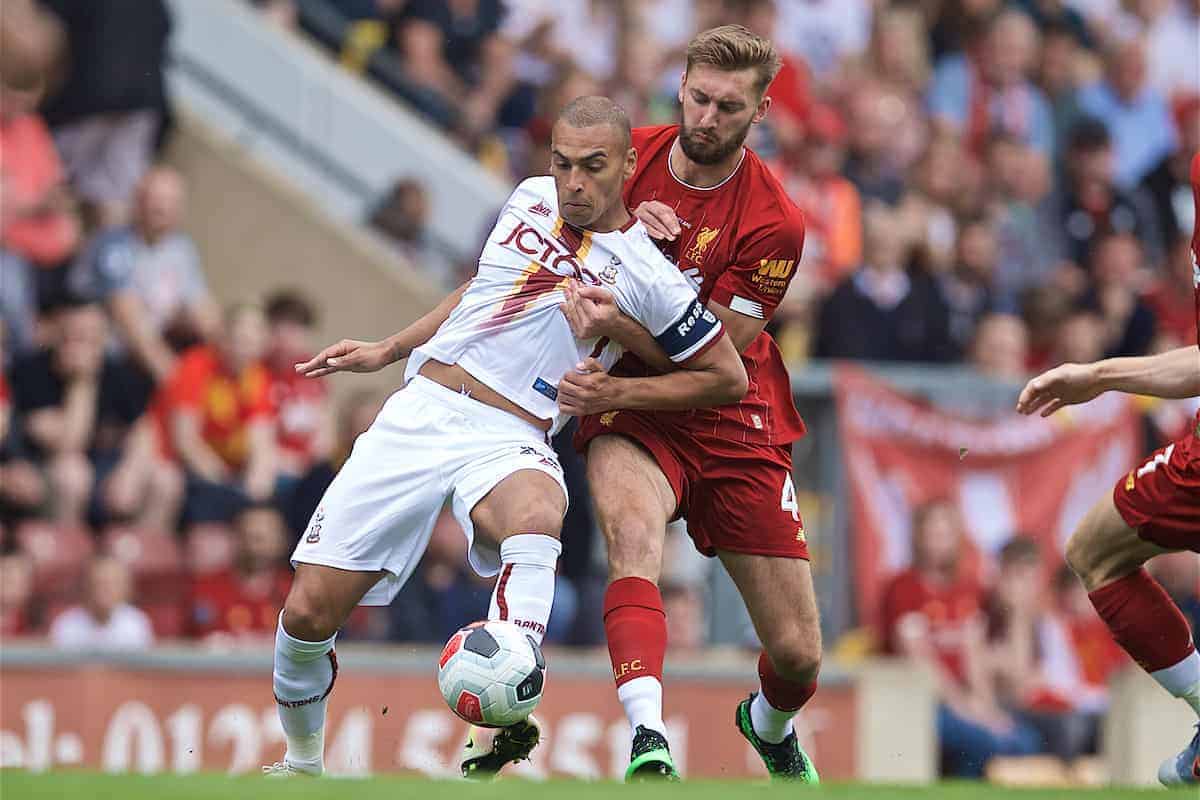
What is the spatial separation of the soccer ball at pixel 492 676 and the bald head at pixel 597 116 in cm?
176

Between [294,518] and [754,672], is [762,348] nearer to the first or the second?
[754,672]

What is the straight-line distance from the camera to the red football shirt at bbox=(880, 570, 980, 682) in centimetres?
1196

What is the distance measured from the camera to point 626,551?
7375 millimetres

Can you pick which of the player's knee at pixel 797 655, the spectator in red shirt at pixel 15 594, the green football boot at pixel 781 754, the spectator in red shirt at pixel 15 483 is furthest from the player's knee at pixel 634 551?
the spectator in red shirt at pixel 15 483

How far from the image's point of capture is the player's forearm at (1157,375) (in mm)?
7230

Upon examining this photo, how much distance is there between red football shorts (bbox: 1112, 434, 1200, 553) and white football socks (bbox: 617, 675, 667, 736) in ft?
6.28

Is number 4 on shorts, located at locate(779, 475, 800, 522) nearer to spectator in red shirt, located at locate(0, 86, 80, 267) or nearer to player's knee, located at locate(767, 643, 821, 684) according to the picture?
player's knee, located at locate(767, 643, 821, 684)

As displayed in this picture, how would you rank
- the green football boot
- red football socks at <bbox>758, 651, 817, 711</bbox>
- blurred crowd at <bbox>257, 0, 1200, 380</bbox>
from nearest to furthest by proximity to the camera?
Result: red football socks at <bbox>758, 651, 817, 711</bbox> → the green football boot → blurred crowd at <bbox>257, 0, 1200, 380</bbox>

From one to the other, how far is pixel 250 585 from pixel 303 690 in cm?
371

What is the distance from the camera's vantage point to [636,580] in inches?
289

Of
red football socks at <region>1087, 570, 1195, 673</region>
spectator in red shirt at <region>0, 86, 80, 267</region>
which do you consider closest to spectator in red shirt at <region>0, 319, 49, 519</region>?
spectator in red shirt at <region>0, 86, 80, 267</region>

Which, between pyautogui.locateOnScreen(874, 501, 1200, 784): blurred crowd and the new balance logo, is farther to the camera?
pyautogui.locateOnScreen(874, 501, 1200, 784): blurred crowd

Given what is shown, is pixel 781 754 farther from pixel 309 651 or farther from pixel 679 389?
pixel 309 651

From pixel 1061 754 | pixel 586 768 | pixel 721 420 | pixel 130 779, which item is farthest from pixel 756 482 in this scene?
pixel 1061 754
